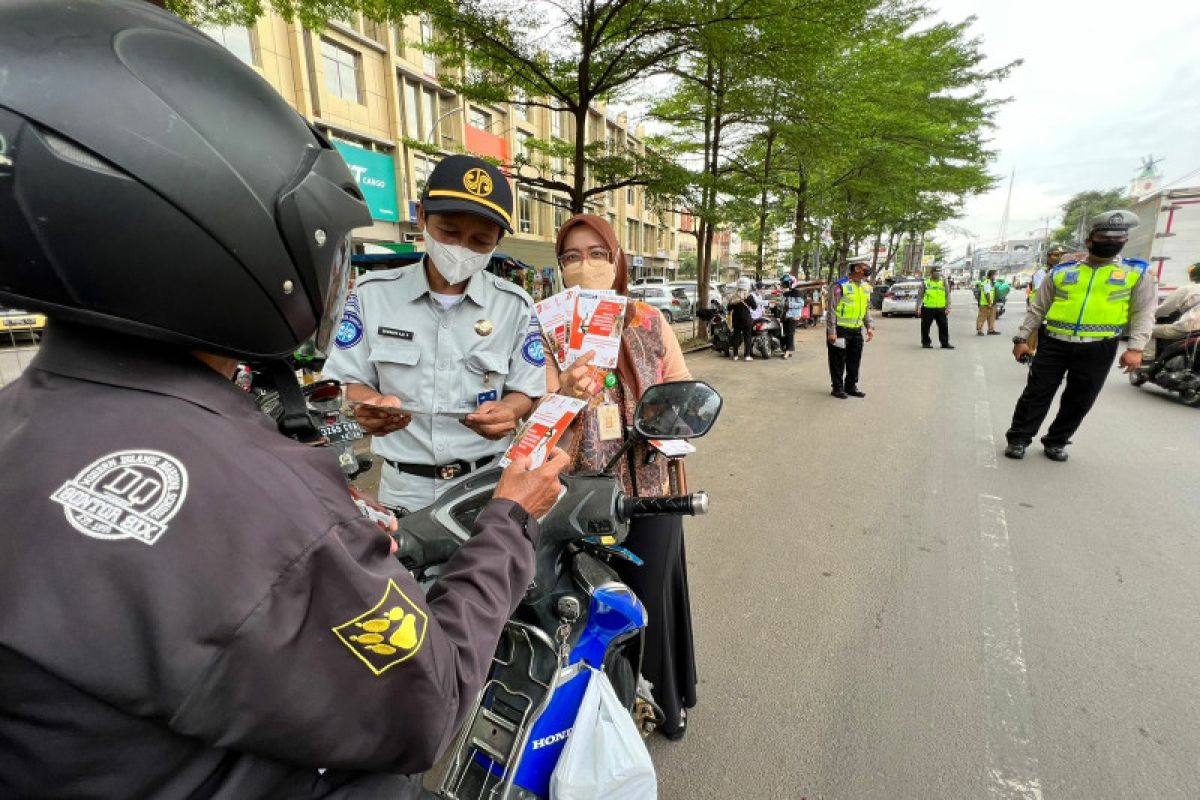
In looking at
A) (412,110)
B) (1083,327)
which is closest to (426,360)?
(1083,327)

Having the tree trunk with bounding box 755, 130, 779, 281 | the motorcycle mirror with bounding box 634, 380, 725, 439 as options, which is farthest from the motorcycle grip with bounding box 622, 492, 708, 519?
the tree trunk with bounding box 755, 130, 779, 281

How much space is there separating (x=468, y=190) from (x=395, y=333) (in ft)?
1.75

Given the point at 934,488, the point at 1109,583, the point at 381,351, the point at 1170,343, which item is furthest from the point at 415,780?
the point at 1170,343

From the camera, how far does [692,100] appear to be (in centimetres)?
1095

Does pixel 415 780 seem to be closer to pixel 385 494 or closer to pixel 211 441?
pixel 211 441

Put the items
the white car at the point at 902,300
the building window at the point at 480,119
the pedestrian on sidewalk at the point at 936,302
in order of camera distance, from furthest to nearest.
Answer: the building window at the point at 480,119 → the white car at the point at 902,300 → the pedestrian on sidewalk at the point at 936,302

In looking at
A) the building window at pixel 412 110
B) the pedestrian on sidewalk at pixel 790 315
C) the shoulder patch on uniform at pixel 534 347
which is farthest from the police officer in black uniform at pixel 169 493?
the building window at pixel 412 110

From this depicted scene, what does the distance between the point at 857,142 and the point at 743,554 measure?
1162 centimetres

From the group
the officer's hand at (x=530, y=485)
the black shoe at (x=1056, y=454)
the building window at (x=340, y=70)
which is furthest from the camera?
the building window at (x=340, y=70)

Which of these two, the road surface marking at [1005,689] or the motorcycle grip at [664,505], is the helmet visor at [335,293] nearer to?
the motorcycle grip at [664,505]

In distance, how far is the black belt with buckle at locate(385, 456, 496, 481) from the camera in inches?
71.8

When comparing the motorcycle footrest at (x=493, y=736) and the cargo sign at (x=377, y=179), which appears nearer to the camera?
the motorcycle footrest at (x=493, y=736)

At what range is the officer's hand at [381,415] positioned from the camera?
1.65 m

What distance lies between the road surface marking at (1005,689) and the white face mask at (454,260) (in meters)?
2.45
